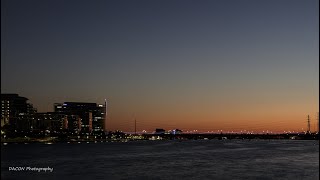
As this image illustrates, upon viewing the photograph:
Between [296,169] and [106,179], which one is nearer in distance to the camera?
[106,179]

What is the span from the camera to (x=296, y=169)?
71250mm

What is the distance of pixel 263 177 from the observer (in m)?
60.5

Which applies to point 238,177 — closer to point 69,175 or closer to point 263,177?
point 263,177

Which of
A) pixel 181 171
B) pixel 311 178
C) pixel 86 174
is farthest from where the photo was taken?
pixel 181 171

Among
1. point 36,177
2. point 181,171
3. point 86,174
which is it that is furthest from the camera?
point 181,171

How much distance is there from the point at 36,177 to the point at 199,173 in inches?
943

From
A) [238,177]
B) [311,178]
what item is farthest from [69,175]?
[311,178]

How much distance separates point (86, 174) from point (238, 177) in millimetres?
21871

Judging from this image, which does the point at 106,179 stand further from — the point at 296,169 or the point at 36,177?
the point at 296,169

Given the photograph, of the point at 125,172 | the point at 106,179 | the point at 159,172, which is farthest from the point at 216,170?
the point at 106,179

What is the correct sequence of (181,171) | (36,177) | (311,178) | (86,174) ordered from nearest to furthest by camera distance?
(36,177) < (311,178) < (86,174) < (181,171)

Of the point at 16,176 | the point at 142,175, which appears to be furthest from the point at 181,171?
the point at 16,176

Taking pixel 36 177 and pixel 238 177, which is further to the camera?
pixel 238 177

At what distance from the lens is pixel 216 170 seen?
69.9 metres
